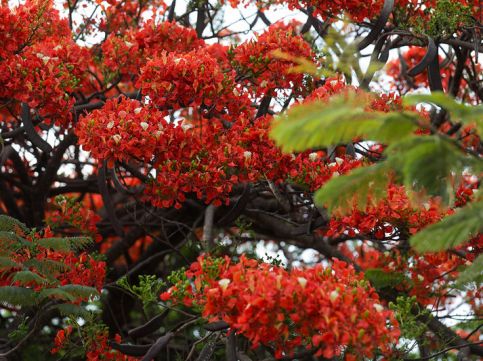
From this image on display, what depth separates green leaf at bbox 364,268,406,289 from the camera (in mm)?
5594

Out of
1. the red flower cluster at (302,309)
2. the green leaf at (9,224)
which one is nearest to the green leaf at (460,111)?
the red flower cluster at (302,309)

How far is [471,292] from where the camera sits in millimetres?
6195

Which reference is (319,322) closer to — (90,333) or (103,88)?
(90,333)

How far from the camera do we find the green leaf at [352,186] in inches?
105

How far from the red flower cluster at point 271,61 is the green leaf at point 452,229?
251cm

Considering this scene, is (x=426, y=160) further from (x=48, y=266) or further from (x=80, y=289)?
(x=48, y=266)

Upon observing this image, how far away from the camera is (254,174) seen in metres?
4.69

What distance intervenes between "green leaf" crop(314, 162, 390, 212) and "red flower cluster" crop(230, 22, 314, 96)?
7.68ft

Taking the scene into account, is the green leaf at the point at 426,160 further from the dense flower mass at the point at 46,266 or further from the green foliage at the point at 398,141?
the dense flower mass at the point at 46,266

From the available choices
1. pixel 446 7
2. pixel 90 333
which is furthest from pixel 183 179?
pixel 446 7

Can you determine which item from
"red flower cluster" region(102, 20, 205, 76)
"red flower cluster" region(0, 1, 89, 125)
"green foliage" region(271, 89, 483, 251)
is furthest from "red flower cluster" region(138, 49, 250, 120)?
"green foliage" region(271, 89, 483, 251)

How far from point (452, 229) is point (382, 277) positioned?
2991mm

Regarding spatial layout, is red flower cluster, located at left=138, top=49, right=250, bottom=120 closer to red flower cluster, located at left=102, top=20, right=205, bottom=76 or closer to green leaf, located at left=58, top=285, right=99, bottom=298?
red flower cluster, located at left=102, top=20, right=205, bottom=76

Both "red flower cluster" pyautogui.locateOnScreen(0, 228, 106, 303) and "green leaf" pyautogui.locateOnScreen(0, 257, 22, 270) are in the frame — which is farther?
"red flower cluster" pyautogui.locateOnScreen(0, 228, 106, 303)
